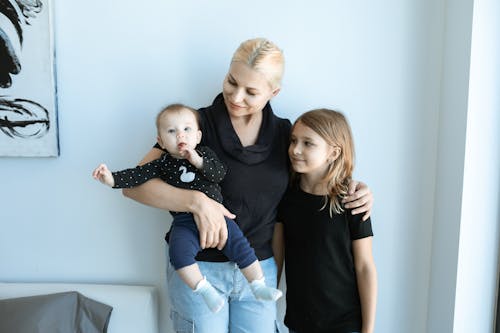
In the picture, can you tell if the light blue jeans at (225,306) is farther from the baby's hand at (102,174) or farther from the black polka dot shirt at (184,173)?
the baby's hand at (102,174)

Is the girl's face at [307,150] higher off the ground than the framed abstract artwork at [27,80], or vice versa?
the framed abstract artwork at [27,80]

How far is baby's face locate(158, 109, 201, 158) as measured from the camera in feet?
4.73

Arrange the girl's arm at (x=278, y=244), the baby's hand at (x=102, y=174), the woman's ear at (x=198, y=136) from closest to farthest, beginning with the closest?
the baby's hand at (x=102, y=174) < the woman's ear at (x=198, y=136) < the girl's arm at (x=278, y=244)

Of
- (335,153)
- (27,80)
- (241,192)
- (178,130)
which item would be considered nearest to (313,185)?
(335,153)

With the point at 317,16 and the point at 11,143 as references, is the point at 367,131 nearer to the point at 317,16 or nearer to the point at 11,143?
the point at 317,16

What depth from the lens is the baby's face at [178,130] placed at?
144 centimetres

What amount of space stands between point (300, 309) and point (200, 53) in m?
1.03

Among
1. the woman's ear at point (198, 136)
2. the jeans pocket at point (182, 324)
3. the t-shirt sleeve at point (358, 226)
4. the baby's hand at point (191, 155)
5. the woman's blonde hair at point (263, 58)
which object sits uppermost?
the woman's blonde hair at point (263, 58)

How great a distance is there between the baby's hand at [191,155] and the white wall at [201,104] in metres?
0.44

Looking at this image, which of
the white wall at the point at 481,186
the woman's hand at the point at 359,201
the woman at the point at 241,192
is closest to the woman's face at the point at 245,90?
the woman at the point at 241,192

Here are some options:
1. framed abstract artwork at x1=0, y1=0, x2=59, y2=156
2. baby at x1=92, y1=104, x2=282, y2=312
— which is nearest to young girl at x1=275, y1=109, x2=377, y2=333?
baby at x1=92, y1=104, x2=282, y2=312

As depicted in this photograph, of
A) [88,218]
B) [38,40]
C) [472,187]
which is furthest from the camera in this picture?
[88,218]

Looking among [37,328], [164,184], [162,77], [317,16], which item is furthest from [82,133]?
[317,16]

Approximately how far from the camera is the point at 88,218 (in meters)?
1.87
